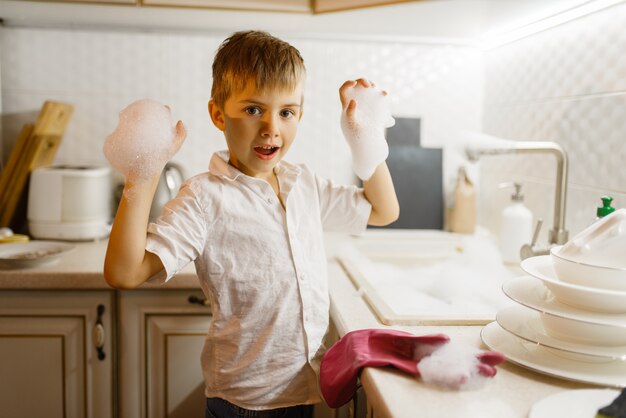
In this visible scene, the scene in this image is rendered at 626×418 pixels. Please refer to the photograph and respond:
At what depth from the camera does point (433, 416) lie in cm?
65

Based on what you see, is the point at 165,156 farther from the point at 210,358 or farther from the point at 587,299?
the point at 587,299

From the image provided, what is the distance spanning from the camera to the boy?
3.04 feet

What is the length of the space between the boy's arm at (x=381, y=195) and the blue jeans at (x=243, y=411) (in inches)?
15.1

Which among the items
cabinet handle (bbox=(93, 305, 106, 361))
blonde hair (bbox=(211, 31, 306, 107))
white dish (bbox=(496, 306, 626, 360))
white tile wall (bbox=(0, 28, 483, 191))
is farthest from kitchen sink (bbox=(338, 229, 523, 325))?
cabinet handle (bbox=(93, 305, 106, 361))

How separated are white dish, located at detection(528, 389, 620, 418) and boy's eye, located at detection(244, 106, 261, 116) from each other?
0.58m

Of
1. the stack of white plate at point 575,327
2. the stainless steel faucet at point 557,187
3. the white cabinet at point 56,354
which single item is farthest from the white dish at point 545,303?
the white cabinet at point 56,354

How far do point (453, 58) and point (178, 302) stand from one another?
1.26m

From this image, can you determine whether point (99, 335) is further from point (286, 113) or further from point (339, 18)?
point (339, 18)

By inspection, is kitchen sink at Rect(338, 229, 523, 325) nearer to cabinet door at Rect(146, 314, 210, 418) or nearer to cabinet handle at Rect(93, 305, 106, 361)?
cabinet door at Rect(146, 314, 210, 418)

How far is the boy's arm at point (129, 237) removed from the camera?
0.79 meters

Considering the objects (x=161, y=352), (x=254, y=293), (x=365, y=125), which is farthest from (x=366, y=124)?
(x=161, y=352)

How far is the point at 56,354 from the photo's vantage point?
1.46 meters

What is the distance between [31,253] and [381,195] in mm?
1028

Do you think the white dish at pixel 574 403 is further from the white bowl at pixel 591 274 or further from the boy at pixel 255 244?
the boy at pixel 255 244
